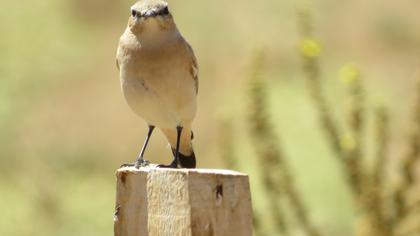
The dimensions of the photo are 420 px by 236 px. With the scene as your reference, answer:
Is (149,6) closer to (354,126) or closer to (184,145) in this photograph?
(184,145)

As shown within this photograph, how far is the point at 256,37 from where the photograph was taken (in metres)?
14.0

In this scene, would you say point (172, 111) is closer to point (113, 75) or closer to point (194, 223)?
point (194, 223)

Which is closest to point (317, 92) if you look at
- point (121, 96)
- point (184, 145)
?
point (184, 145)

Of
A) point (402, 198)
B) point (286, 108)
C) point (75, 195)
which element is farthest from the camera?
point (286, 108)

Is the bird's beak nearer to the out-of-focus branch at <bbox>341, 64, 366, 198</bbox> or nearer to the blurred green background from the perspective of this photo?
the out-of-focus branch at <bbox>341, 64, 366, 198</bbox>

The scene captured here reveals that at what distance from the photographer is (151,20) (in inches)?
211

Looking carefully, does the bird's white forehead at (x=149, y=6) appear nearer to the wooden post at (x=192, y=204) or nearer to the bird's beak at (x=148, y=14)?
the bird's beak at (x=148, y=14)

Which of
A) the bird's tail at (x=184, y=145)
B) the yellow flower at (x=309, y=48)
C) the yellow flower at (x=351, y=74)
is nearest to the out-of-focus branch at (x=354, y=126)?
the yellow flower at (x=351, y=74)

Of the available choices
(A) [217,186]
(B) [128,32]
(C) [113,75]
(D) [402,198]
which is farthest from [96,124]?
(A) [217,186]

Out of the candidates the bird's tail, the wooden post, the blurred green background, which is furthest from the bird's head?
the blurred green background

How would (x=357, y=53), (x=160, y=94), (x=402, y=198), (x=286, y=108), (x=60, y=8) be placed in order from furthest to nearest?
(x=60, y=8) < (x=357, y=53) < (x=286, y=108) < (x=402, y=198) < (x=160, y=94)

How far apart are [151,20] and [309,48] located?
1.66 metres

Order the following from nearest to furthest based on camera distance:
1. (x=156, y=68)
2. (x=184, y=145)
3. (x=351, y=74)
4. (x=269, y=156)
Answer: (x=156, y=68) → (x=184, y=145) → (x=351, y=74) → (x=269, y=156)

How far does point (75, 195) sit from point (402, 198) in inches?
217
